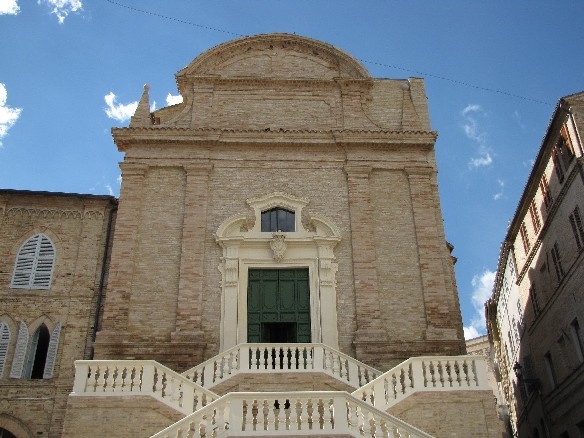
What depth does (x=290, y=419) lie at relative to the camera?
36.9 feet

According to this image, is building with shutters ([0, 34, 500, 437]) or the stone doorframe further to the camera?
the stone doorframe

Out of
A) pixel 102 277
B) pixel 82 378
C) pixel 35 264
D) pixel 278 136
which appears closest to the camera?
pixel 82 378

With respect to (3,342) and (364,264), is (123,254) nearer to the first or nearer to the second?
(3,342)

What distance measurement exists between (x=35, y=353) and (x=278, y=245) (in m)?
7.73

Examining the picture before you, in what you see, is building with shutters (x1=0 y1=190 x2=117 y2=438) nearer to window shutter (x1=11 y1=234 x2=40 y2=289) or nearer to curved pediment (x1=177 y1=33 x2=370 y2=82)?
window shutter (x1=11 y1=234 x2=40 y2=289)

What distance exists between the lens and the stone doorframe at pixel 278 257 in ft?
56.5

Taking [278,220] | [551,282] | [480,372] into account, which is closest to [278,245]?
[278,220]

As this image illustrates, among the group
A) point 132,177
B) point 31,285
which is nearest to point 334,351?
point 132,177

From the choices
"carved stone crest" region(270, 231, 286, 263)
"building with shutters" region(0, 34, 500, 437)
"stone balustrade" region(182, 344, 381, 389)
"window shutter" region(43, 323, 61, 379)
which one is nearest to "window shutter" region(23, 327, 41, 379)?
"building with shutters" region(0, 34, 500, 437)

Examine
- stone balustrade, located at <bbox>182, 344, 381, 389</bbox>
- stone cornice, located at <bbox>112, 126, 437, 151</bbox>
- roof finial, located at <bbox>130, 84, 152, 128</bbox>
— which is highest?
roof finial, located at <bbox>130, 84, 152, 128</bbox>

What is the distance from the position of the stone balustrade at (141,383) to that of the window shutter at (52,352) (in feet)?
16.0

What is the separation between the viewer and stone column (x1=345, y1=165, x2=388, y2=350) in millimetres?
16891

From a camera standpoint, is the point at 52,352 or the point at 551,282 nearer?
the point at 52,352

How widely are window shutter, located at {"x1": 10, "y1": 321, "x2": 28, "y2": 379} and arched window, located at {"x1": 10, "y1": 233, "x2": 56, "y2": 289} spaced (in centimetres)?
132
